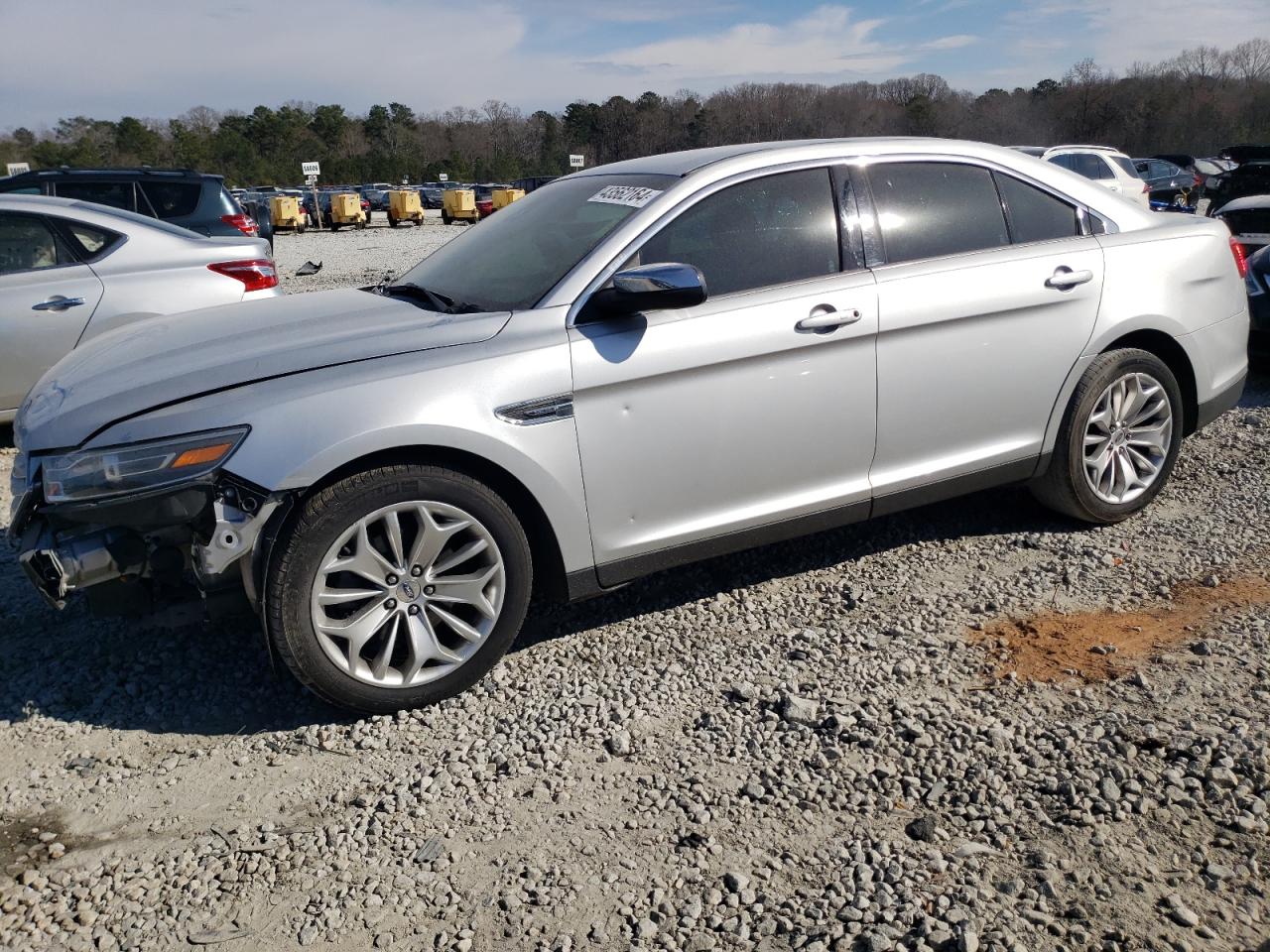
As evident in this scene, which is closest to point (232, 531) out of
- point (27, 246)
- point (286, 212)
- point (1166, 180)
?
point (27, 246)

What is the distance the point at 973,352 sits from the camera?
4059 mm

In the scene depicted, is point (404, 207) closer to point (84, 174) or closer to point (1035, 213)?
point (84, 174)

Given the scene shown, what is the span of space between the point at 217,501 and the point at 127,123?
69370 millimetres

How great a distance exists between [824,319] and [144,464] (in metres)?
2.35

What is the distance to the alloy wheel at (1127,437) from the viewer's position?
450 centimetres

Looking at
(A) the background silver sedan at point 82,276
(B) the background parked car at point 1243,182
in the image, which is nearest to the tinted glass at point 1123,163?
(B) the background parked car at point 1243,182

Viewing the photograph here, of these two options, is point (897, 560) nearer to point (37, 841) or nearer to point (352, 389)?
point (352, 389)

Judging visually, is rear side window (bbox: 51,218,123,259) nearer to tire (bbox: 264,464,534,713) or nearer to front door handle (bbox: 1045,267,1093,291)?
tire (bbox: 264,464,534,713)

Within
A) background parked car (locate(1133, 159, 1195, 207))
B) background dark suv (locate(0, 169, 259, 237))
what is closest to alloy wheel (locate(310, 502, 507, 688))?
background dark suv (locate(0, 169, 259, 237))

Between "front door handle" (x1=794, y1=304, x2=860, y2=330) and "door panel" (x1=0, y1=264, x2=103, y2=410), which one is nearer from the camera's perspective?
"front door handle" (x1=794, y1=304, x2=860, y2=330)

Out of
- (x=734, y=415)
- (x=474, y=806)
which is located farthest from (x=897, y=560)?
(x=474, y=806)

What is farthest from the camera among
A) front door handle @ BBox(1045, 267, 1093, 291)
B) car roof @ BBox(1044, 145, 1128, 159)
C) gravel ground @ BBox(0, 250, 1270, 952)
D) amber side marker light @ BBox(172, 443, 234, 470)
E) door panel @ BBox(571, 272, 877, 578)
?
car roof @ BBox(1044, 145, 1128, 159)

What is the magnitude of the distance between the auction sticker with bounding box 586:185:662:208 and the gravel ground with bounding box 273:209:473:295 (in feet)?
22.3

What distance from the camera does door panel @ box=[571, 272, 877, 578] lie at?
3.44 meters
